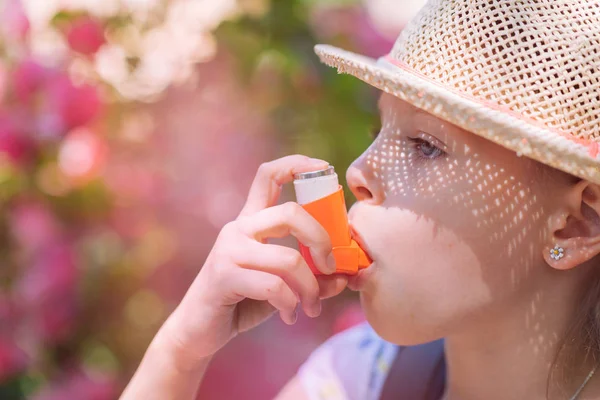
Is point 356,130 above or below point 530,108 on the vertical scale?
below

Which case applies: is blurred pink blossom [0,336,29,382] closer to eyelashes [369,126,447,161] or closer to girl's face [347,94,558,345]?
girl's face [347,94,558,345]

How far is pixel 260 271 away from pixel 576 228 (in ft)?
1.24

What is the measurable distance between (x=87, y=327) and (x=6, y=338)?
6.6 inches

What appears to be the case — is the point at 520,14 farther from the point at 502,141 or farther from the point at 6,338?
the point at 6,338

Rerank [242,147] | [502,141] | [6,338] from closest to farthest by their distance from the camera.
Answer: [502,141], [6,338], [242,147]

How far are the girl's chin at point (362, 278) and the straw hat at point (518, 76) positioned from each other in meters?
0.21

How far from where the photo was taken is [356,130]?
154 centimetres

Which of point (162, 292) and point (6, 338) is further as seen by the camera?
point (162, 292)

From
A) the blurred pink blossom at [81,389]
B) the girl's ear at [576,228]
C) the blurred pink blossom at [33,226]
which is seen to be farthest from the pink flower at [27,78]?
the girl's ear at [576,228]

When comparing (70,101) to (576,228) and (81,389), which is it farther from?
(576,228)

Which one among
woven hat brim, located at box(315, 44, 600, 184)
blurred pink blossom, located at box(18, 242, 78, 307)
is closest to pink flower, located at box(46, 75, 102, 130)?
blurred pink blossom, located at box(18, 242, 78, 307)

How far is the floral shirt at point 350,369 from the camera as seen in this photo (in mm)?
1073

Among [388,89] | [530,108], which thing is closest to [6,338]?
[388,89]

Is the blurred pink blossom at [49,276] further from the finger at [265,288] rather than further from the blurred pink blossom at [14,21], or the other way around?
the finger at [265,288]
